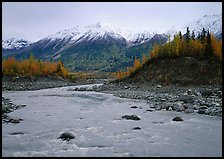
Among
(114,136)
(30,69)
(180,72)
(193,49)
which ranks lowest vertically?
(114,136)

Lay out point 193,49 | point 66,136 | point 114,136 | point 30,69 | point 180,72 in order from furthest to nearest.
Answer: point 30,69 < point 193,49 < point 180,72 < point 114,136 < point 66,136

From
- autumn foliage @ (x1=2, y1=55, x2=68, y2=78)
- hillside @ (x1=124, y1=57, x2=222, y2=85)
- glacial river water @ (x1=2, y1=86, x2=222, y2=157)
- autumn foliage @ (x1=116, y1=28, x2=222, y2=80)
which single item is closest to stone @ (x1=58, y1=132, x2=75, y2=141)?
glacial river water @ (x1=2, y1=86, x2=222, y2=157)

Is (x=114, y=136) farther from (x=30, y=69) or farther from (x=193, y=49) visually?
(x=30, y=69)

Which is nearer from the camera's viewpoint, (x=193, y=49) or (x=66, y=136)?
(x=66, y=136)

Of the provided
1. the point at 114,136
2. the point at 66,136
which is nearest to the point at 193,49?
the point at 114,136

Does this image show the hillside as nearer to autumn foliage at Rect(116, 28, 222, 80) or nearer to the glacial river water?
autumn foliage at Rect(116, 28, 222, 80)

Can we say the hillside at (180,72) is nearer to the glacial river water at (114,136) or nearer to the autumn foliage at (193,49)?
the autumn foliage at (193,49)

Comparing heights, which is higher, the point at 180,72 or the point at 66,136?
the point at 180,72

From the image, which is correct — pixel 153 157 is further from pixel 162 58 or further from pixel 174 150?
pixel 162 58

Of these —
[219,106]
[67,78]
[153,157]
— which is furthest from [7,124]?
[67,78]

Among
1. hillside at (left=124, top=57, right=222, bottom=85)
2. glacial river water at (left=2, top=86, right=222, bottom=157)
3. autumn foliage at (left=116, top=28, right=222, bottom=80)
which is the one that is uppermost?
autumn foliage at (left=116, top=28, right=222, bottom=80)

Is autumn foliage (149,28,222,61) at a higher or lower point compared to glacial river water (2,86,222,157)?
higher

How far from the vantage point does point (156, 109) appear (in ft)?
102

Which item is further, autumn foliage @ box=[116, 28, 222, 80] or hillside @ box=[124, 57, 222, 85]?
autumn foliage @ box=[116, 28, 222, 80]
